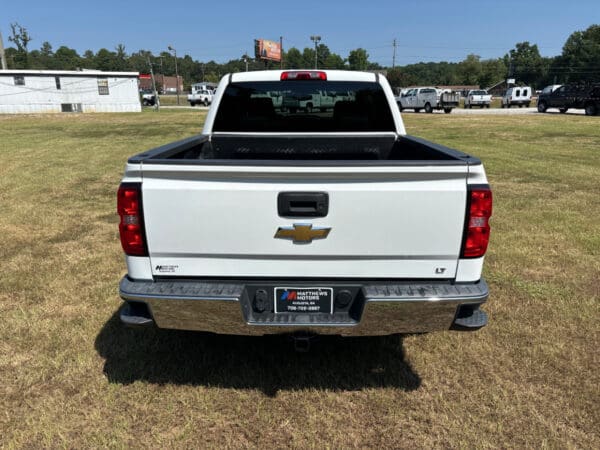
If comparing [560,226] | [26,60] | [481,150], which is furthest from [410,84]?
[560,226]

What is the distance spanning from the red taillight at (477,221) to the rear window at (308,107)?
2.02 metres

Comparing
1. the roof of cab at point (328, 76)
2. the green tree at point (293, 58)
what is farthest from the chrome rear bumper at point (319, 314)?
the green tree at point (293, 58)

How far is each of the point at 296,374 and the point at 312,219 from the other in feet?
4.48

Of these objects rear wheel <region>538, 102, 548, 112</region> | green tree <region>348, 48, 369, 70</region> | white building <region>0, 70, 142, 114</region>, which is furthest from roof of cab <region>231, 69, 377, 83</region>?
green tree <region>348, 48, 369, 70</region>

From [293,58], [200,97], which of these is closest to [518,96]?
[200,97]

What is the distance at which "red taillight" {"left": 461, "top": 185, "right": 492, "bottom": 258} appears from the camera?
2.33 meters

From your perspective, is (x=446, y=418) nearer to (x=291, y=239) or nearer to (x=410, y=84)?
(x=291, y=239)

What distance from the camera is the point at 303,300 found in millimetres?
2486

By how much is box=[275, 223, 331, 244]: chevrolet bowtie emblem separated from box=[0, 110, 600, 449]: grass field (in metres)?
1.18

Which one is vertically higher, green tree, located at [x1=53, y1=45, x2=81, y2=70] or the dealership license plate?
green tree, located at [x1=53, y1=45, x2=81, y2=70]

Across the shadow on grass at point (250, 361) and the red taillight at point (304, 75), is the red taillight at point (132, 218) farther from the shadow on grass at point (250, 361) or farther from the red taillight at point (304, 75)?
the red taillight at point (304, 75)

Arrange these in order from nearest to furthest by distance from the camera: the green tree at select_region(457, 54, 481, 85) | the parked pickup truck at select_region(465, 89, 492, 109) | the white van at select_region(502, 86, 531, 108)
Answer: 1. the parked pickup truck at select_region(465, 89, 492, 109)
2. the white van at select_region(502, 86, 531, 108)
3. the green tree at select_region(457, 54, 481, 85)

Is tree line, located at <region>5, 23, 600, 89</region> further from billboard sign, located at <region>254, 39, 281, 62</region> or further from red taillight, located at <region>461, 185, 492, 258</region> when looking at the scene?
red taillight, located at <region>461, 185, 492, 258</region>

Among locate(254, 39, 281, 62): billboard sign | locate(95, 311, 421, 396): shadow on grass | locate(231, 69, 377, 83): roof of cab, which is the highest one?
locate(254, 39, 281, 62): billboard sign
